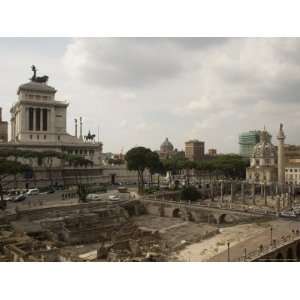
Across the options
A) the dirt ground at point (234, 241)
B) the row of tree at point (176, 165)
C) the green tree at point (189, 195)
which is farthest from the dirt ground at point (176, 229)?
the row of tree at point (176, 165)

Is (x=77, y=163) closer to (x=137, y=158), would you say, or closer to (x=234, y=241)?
(x=137, y=158)

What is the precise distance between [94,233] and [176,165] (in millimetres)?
27719

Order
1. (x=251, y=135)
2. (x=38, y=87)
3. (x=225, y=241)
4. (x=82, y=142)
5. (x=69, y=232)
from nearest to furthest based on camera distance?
(x=225, y=241)
(x=69, y=232)
(x=38, y=87)
(x=82, y=142)
(x=251, y=135)

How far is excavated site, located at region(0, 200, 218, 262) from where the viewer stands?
1786cm

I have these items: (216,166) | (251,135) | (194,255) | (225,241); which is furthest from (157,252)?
(251,135)

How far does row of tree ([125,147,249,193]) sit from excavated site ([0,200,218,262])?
7.67 meters

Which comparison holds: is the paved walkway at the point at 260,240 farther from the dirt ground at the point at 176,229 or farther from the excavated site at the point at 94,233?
the dirt ground at the point at 176,229

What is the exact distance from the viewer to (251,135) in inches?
2783

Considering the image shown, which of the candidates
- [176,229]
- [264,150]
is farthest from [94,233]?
[264,150]

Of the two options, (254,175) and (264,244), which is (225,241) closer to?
(264,244)

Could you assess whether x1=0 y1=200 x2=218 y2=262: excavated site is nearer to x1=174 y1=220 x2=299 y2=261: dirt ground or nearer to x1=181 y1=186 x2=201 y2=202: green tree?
x1=174 y1=220 x2=299 y2=261: dirt ground

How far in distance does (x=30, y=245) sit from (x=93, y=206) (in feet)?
38.4

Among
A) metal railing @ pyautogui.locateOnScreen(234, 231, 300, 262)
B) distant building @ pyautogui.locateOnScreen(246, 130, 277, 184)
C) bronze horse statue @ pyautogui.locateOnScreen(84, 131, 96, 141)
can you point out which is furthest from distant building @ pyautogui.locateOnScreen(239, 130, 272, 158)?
metal railing @ pyautogui.locateOnScreen(234, 231, 300, 262)

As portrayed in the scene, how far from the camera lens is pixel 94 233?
79.7ft
